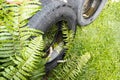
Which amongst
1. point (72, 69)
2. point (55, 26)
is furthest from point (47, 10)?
point (72, 69)

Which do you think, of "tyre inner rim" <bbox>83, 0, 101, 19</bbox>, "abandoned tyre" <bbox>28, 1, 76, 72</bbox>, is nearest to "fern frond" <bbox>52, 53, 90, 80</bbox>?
"abandoned tyre" <bbox>28, 1, 76, 72</bbox>

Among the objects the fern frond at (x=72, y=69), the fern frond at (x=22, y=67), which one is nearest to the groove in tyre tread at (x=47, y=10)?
the fern frond at (x=72, y=69)

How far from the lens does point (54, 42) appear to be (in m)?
4.04

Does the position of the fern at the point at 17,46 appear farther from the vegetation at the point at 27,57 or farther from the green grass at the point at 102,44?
the green grass at the point at 102,44

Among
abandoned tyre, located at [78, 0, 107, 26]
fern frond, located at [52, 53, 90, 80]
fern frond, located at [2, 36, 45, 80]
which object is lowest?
fern frond, located at [52, 53, 90, 80]

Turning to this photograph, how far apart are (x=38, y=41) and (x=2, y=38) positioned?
0.92ft

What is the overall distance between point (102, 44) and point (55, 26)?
1.44 m

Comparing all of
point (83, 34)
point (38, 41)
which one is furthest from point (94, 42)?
point (38, 41)

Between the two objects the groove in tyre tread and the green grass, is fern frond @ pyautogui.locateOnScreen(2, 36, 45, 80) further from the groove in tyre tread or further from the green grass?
the green grass

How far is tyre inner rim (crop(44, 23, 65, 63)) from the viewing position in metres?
3.86

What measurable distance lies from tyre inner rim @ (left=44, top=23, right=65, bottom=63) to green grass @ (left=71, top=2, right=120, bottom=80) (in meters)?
0.38

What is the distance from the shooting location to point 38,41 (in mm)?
2656

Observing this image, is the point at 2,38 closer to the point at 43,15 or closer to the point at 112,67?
the point at 43,15

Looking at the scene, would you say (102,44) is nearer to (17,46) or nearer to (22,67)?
(17,46)
